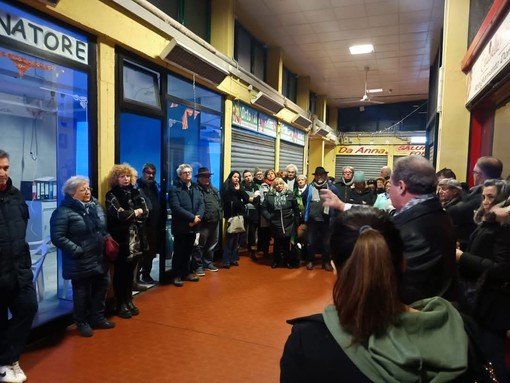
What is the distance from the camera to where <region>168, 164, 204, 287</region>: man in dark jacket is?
4.56 meters

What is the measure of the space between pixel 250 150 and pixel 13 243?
546cm

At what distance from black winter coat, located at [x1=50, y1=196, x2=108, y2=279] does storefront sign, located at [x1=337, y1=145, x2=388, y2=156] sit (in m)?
12.7

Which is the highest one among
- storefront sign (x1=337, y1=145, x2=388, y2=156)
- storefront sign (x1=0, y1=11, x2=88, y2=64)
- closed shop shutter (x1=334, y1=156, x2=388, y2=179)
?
storefront sign (x1=0, y1=11, x2=88, y2=64)

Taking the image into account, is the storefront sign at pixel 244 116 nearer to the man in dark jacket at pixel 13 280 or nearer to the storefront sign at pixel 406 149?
the man in dark jacket at pixel 13 280

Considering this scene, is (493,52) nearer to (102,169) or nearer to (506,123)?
(506,123)

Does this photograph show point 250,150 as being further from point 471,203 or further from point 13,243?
point 13,243

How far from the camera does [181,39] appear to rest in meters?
4.68

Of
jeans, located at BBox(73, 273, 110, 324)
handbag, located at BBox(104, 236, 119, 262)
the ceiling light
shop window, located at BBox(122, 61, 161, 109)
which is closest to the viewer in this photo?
jeans, located at BBox(73, 273, 110, 324)

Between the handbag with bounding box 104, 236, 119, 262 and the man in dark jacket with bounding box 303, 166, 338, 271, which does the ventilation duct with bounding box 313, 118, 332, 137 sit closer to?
the man in dark jacket with bounding box 303, 166, 338, 271

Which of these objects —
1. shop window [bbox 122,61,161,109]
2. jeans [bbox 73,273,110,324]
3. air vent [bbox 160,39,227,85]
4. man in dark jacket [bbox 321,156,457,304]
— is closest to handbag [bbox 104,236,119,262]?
jeans [bbox 73,273,110,324]

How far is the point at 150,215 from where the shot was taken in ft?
14.5

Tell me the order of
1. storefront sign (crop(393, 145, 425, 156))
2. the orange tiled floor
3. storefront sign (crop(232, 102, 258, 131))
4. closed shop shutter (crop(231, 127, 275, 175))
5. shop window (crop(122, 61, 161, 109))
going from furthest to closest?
storefront sign (crop(393, 145, 425, 156))
closed shop shutter (crop(231, 127, 275, 175))
storefront sign (crop(232, 102, 258, 131))
shop window (crop(122, 61, 161, 109))
the orange tiled floor

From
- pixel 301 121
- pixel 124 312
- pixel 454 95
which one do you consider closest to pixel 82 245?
pixel 124 312

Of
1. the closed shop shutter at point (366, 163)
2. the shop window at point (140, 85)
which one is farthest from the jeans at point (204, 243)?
the closed shop shutter at point (366, 163)
